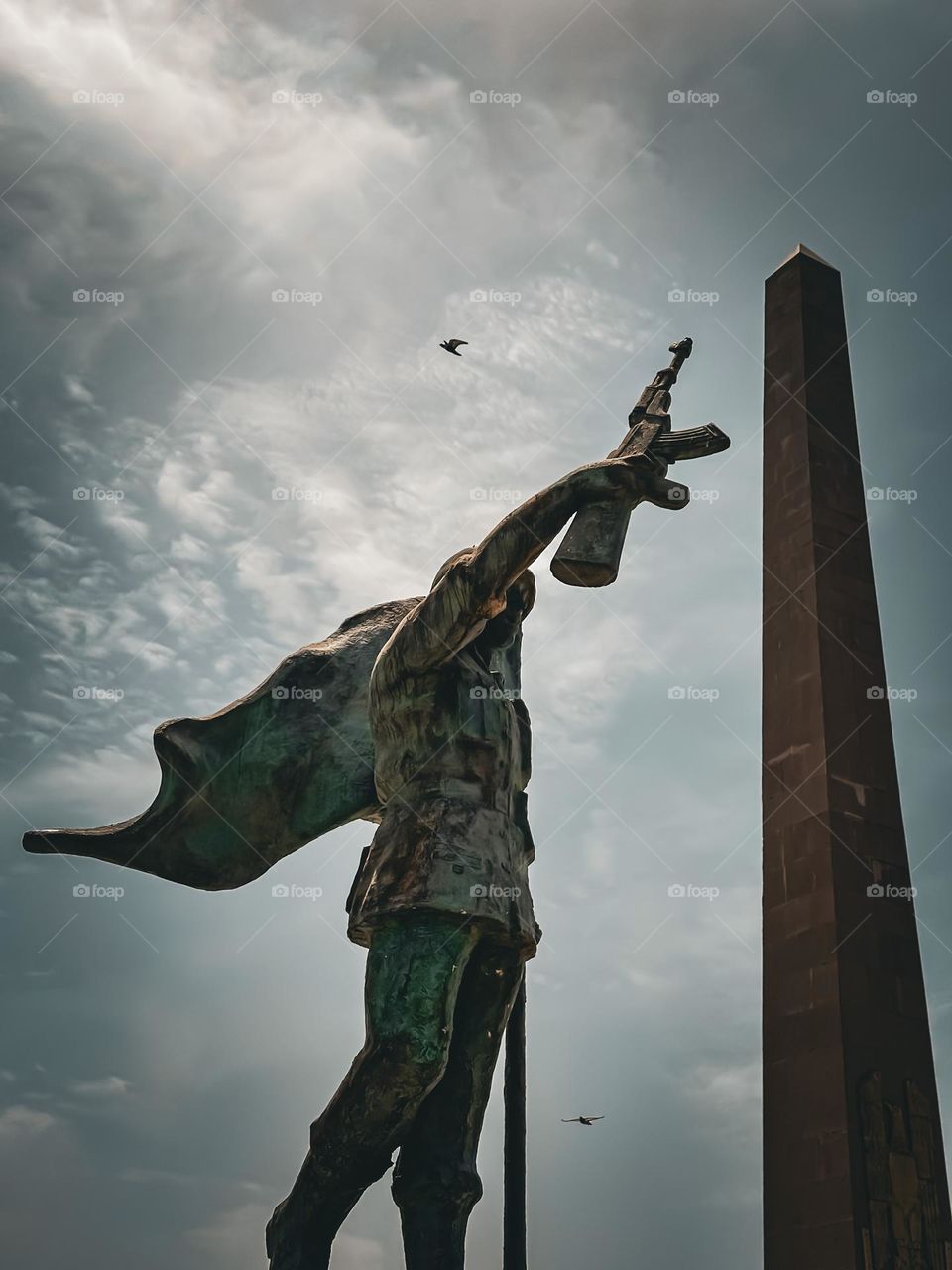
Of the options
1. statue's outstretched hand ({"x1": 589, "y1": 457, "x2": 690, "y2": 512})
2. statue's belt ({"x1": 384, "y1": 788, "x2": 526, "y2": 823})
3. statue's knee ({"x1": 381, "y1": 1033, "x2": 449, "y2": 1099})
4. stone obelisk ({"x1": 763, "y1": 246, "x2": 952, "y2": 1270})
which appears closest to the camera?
statue's knee ({"x1": 381, "y1": 1033, "x2": 449, "y2": 1099})

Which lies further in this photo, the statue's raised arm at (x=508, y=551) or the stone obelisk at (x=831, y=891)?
the stone obelisk at (x=831, y=891)

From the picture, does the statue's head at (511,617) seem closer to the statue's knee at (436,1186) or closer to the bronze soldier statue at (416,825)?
the bronze soldier statue at (416,825)

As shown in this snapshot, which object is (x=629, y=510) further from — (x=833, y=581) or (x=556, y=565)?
(x=833, y=581)

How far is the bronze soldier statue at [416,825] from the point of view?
3559 millimetres

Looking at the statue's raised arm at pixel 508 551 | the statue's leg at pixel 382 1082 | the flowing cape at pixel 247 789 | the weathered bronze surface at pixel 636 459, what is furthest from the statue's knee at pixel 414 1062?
the weathered bronze surface at pixel 636 459

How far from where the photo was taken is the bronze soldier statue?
356cm

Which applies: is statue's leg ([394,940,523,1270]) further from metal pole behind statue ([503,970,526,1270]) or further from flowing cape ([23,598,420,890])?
flowing cape ([23,598,420,890])

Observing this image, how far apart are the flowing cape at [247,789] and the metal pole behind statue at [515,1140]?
83 centimetres

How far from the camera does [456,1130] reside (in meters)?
3.67

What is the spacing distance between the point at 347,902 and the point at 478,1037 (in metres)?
0.55

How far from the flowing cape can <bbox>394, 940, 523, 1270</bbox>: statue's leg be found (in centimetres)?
76

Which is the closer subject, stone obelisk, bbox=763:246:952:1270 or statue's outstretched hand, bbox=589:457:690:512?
statue's outstretched hand, bbox=589:457:690:512

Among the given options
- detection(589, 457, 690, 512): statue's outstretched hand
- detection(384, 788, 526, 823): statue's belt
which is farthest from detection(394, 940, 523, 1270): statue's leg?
detection(589, 457, 690, 512): statue's outstretched hand

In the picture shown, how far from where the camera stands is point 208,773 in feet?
14.3
